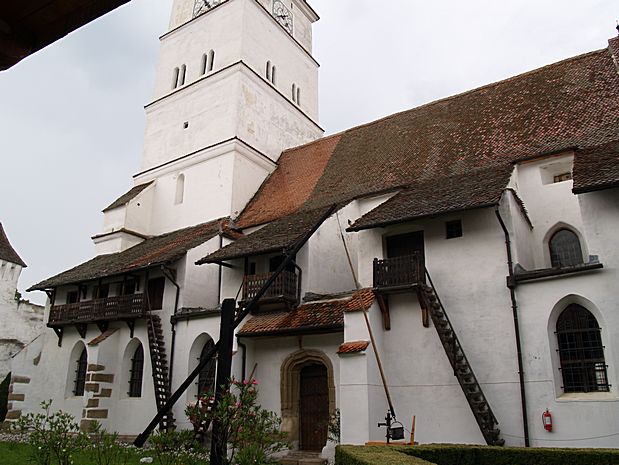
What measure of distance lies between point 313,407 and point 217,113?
17.0 meters

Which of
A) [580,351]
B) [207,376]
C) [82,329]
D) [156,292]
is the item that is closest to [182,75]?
[156,292]

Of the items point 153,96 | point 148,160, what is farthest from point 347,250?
point 153,96

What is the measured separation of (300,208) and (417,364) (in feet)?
29.7

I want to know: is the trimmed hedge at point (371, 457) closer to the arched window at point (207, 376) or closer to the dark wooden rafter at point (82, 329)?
the arched window at point (207, 376)

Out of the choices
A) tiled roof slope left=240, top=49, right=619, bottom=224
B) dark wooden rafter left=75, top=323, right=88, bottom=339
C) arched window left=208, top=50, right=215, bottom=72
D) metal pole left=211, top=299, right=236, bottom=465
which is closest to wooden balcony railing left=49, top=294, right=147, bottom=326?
dark wooden rafter left=75, top=323, right=88, bottom=339

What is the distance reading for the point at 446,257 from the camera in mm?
15055

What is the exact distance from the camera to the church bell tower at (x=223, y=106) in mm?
25969

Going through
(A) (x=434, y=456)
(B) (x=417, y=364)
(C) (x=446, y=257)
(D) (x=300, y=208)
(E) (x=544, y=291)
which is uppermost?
(D) (x=300, y=208)

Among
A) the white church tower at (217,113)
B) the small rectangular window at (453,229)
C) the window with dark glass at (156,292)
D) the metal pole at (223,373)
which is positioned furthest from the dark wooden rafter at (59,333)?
the small rectangular window at (453,229)

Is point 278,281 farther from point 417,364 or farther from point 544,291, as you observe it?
point 544,291

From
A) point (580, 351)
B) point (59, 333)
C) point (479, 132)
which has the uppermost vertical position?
point (479, 132)

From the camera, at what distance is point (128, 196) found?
27.5m

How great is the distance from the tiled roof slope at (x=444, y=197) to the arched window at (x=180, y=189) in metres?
13.3

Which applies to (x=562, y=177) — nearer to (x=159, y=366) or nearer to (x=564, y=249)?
(x=564, y=249)
